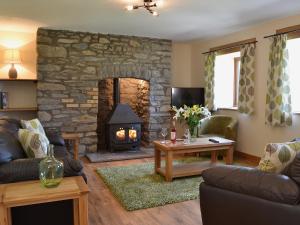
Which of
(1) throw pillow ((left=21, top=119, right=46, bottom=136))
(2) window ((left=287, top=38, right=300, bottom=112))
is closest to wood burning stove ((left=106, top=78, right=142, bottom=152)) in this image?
(1) throw pillow ((left=21, top=119, right=46, bottom=136))

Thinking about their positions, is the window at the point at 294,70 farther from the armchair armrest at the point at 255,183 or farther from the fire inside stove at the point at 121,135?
the fire inside stove at the point at 121,135

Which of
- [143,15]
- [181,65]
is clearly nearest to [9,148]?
[143,15]

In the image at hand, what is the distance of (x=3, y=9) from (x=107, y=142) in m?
3.02

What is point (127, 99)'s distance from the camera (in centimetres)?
658

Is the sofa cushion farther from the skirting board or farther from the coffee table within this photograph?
the skirting board

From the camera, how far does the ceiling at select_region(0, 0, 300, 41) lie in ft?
12.0

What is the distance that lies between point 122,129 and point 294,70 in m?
3.23

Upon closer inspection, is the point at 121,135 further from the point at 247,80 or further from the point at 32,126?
the point at 247,80

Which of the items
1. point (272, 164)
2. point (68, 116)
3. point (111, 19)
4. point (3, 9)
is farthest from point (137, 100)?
point (272, 164)

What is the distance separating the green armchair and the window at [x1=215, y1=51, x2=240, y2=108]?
1.67ft

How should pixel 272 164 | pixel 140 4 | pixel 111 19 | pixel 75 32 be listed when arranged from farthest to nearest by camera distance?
pixel 75 32, pixel 111 19, pixel 140 4, pixel 272 164

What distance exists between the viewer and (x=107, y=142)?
576cm

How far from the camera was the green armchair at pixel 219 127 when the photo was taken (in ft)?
16.6

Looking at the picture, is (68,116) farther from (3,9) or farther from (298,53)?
(298,53)
